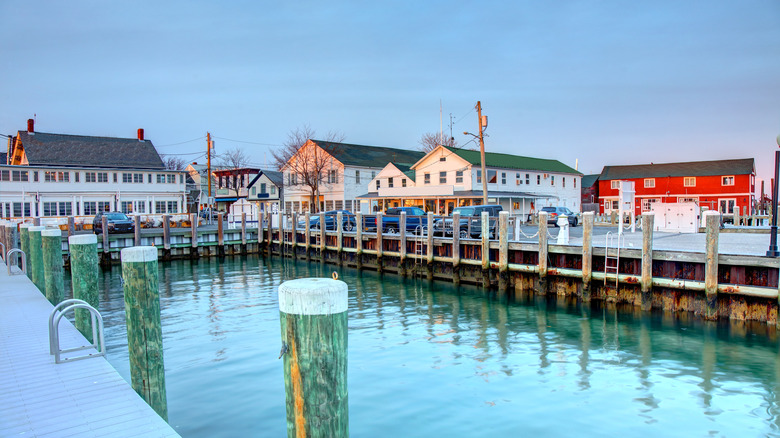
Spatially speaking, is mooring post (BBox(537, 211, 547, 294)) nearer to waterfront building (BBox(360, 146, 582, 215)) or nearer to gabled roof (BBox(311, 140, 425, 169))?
waterfront building (BBox(360, 146, 582, 215))

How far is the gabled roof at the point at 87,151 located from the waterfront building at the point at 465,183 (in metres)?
26.8

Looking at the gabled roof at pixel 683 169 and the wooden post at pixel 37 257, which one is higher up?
the gabled roof at pixel 683 169

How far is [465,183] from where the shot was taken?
171ft

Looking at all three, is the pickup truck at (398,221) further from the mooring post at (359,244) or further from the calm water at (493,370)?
the calm water at (493,370)

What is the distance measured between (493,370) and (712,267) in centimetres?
793

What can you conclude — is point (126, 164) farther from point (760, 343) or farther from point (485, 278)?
point (760, 343)

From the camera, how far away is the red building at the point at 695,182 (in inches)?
2507

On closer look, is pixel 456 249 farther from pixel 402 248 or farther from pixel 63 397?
pixel 63 397

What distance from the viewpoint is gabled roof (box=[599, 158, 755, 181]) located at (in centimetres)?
6444

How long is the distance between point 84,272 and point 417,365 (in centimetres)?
732

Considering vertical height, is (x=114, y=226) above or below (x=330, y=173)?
below

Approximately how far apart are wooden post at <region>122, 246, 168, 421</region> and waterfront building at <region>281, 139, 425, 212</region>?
184 feet

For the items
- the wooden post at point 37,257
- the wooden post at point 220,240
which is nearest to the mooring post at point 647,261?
the wooden post at point 37,257

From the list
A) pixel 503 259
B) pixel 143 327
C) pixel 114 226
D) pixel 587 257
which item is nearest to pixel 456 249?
pixel 503 259
